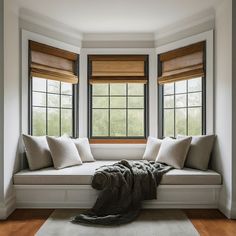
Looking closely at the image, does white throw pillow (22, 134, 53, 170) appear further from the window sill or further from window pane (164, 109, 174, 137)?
window pane (164, 109, 174, 137)

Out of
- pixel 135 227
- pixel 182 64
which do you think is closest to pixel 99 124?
pixel 182 64

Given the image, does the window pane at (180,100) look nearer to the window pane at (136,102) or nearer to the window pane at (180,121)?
the window pane at (180,121)

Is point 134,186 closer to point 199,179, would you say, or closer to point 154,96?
point 199,179

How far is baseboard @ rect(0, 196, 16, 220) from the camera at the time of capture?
3871mm

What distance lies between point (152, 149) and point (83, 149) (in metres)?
1.09

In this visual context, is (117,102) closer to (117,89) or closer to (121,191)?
(117,89)

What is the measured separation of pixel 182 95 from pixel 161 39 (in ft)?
3.37

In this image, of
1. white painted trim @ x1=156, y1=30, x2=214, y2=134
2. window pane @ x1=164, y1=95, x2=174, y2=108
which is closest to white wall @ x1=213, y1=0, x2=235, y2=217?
white painted trim @ x1=156, y1=30, x2=214, y2=134

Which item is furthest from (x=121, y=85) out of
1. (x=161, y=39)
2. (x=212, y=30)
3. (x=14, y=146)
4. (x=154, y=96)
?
→ (x=14, y=146)

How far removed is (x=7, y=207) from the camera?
3963 mm

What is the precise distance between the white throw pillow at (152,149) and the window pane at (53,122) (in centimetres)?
148

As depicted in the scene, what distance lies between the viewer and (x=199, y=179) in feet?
14.0

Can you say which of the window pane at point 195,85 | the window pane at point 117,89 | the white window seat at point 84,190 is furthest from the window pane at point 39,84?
the window pane at point 195,85

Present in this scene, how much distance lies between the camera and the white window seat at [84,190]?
4.25 metres
